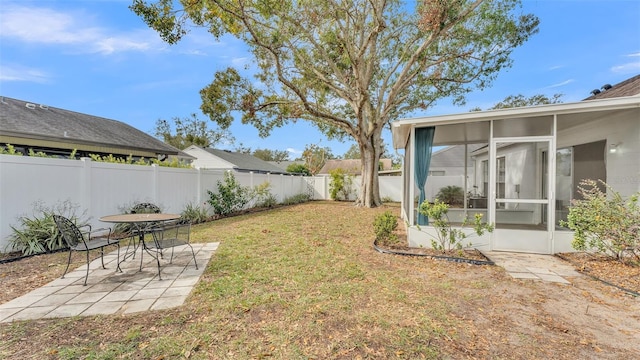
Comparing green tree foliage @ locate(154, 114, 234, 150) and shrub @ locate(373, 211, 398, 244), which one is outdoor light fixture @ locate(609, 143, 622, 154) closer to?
shrub @ locate(373, 211, 398, 244)

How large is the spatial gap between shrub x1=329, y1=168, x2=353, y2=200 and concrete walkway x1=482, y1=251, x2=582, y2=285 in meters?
13.0

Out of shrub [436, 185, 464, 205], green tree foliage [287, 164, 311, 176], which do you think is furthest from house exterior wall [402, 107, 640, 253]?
green tree foliage [287, 164, 311, 176]

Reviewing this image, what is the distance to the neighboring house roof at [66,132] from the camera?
10250mm

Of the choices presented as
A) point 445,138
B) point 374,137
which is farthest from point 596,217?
point 374,137

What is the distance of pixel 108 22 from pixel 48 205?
504 centimetres

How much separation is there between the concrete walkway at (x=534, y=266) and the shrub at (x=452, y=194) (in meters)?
2.25

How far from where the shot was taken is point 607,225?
15.2ft

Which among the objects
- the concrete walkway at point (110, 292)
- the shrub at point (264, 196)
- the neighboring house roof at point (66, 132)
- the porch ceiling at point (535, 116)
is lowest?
the concrete walkway at point (110, 292)

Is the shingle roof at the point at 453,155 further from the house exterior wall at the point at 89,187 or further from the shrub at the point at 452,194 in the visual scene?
the house exterior wall at the point at 89,187

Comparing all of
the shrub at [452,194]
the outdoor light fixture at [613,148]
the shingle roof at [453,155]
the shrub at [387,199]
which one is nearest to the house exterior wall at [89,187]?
the shrub at [452,194]

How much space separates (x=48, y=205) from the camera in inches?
222

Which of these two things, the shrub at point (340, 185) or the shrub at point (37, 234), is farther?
the shrub at point (340, 185)

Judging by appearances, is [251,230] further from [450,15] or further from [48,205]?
[450,15]

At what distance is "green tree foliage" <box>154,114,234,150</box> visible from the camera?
33781 millimetres
